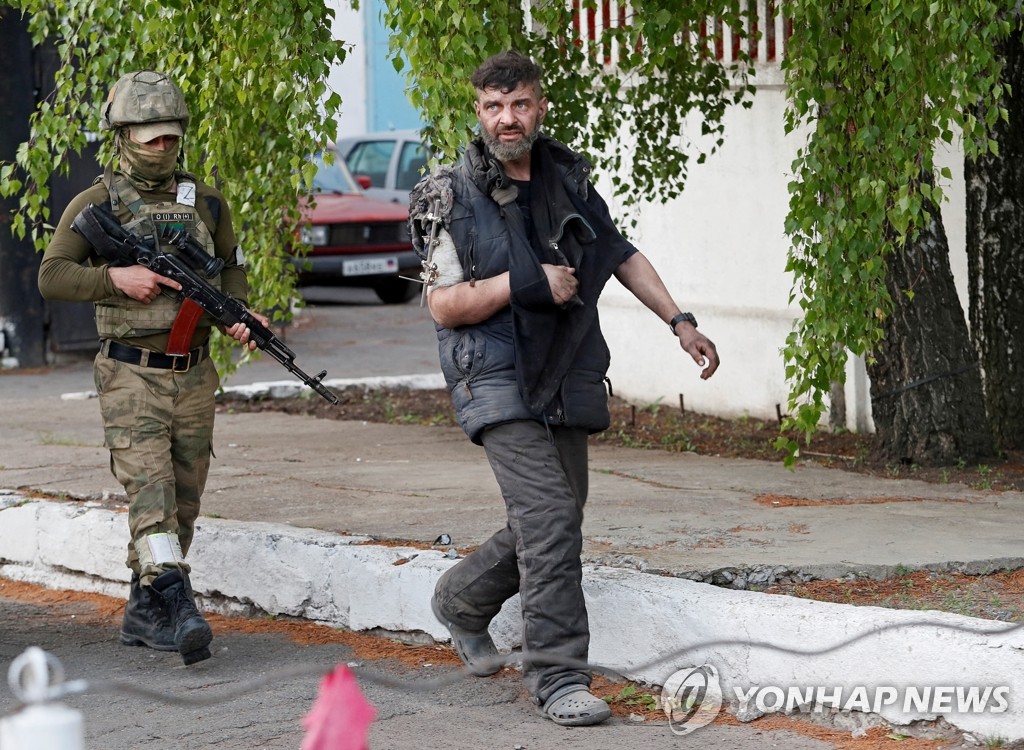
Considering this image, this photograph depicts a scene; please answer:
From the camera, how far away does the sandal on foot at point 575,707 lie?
14.6 feet

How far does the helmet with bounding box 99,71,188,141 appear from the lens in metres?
5.31

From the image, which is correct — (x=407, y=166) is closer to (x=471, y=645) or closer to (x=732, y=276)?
(x=732, y=276)

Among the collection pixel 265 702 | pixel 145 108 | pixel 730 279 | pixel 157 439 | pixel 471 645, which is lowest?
pixel 265 702

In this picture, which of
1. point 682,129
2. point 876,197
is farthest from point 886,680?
point 682,129

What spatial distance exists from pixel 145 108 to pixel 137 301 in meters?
0.65

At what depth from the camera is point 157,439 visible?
5383mm

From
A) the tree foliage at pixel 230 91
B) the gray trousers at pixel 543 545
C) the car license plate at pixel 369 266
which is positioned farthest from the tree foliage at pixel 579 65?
the car license plate at pixel 369 266

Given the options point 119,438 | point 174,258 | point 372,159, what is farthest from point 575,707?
point 372,159

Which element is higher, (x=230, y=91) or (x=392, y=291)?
(x=230, y=91)

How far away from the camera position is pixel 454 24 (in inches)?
223

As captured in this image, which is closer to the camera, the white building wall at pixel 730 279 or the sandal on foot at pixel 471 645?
the sandal on foot at pixel 471 645
